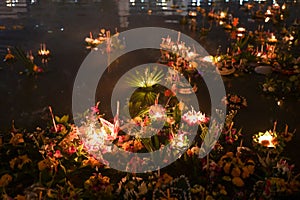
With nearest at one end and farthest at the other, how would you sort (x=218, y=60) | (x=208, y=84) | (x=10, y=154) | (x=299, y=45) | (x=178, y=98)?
(x=10, y=154)
(x=178, y=98)
(x=208, y=84)
(x=218, y=60)
(x=299, y=45)

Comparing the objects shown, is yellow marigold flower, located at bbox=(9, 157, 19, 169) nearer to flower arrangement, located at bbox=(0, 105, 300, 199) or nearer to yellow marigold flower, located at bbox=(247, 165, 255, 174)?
flower arrangement, located at bbox=(0, 105, 300, 199)

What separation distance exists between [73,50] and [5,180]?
6.10 m

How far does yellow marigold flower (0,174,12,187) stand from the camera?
4.57 metres

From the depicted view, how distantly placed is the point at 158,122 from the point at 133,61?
11.8 ft

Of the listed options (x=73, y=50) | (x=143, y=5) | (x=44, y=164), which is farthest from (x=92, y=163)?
(x=143, y=5)

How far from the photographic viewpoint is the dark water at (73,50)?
6510mm

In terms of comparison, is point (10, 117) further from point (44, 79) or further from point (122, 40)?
point (122, 40)

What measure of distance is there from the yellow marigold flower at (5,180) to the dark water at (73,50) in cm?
156

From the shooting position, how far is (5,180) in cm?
460

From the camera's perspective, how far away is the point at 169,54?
29.8 ft

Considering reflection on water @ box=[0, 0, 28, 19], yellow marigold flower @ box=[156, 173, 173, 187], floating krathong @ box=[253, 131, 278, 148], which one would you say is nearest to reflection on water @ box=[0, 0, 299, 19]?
reflection on water @ box=[0, 0, 28, 19]

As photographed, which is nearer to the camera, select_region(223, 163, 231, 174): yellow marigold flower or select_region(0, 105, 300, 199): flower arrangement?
select_region(0, 105, 300, 199): flower arrangement

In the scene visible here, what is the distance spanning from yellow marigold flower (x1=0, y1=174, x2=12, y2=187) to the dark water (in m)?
1.56

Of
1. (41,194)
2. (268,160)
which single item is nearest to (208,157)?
(268,160)
